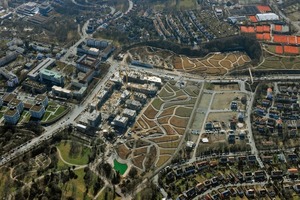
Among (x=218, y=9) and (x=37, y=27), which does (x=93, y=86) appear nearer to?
(x=37, y=27)

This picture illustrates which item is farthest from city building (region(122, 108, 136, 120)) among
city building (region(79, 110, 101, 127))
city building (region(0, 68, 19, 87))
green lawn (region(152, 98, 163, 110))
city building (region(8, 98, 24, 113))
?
city building (region(0, 68, 19, 87))

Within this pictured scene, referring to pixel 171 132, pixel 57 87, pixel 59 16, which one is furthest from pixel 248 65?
pixel 59 16

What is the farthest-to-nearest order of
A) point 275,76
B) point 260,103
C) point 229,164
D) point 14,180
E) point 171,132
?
point 275,76
point 260,103
point 171,132
point 229,164
point 14,180

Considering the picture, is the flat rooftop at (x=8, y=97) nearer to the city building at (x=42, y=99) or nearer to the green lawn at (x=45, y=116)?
the city building at (x=42, y=99)

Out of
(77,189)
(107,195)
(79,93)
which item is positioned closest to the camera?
(107,195)

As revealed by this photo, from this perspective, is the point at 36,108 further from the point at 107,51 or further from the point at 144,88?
the point at 107,51

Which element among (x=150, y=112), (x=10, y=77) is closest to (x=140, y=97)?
(x=150, y=112)
